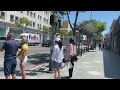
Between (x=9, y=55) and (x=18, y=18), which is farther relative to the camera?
(x=18, y=18)

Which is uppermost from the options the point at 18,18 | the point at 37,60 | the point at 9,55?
the point at 18,18

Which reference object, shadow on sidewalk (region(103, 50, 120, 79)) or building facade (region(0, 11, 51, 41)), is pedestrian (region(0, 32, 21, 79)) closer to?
shadow on sidewalk (region(103, 50, 120, 79))

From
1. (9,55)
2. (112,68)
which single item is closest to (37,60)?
(112,68)

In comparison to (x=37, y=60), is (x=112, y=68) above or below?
below

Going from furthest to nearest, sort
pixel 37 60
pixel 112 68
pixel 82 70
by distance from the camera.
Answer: pixel 37 60, pixel 112 68, pixel 82 70

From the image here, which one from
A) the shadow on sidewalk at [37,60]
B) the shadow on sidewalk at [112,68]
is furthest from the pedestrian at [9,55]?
the shadow on sidewalk at [37,60]

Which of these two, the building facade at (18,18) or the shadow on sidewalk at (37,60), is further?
the building facade at (18,18)

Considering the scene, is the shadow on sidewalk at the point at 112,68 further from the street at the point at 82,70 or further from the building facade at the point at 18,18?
the building facade at the point at 18,18

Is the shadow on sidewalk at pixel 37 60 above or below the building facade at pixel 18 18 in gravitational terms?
below

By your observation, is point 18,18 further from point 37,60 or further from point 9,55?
point 9,55

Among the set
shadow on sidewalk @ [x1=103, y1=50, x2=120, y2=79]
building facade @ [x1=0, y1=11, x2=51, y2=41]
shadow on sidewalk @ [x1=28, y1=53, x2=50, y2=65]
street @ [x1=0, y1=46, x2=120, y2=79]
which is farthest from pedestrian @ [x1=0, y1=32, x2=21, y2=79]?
building facade @ [x1=0, y1=11, x2=51, y2=41]

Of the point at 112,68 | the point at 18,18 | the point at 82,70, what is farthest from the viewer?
the point at 18,18

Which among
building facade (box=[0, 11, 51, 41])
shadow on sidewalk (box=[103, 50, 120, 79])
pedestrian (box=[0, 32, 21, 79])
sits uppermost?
building facade (box=[0, 11, 51, 41])
